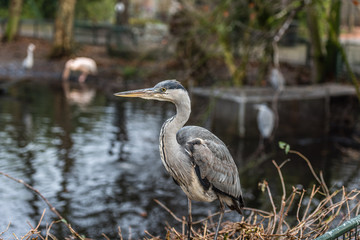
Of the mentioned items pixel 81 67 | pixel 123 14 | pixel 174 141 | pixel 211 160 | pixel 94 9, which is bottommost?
pixel 81 67

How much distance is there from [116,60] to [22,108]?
9.30 m

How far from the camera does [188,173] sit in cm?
335

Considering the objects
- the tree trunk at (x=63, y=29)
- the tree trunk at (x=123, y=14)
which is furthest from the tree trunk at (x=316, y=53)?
the tree trunk at (x=123, y=14)

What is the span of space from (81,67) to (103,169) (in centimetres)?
1034

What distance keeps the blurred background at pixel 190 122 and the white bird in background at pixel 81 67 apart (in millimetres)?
39

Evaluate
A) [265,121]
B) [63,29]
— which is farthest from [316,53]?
[63,29]

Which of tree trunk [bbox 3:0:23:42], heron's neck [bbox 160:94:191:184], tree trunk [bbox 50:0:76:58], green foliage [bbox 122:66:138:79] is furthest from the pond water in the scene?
tree trunk [bbox 3:0:23:42]

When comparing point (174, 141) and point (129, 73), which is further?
point (129, 73)

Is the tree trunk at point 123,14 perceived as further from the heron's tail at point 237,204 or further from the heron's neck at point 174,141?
the heron's neck at point 174,141

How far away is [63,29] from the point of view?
20.8m

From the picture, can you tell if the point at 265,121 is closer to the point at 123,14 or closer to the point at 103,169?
the point at 103,169

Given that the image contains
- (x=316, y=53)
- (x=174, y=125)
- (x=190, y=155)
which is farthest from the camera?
(x=316, y=53)

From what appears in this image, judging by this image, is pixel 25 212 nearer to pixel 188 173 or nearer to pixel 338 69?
pixel 188 173

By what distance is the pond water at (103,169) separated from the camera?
6410mm
